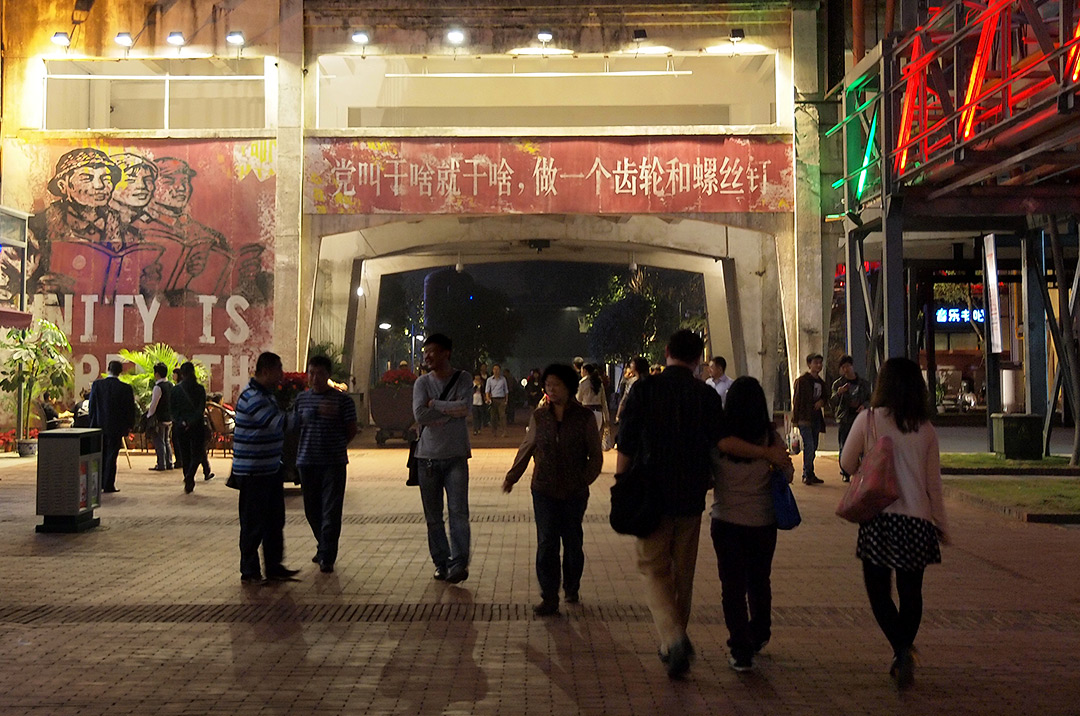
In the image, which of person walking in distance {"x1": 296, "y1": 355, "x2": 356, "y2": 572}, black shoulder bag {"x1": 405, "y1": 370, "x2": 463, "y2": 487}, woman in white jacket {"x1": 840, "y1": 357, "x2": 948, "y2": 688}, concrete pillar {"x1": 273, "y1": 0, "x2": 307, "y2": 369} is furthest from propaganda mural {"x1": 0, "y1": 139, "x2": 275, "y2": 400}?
woman in white jacket {"x1": 840, "y1": 357, "x2": 948, "y2": 688}

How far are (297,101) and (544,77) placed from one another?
15.1ft

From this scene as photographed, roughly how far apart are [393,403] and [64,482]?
43.6 feet

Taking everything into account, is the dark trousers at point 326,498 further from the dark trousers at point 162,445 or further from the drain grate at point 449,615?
the dark trousers at point 162,445

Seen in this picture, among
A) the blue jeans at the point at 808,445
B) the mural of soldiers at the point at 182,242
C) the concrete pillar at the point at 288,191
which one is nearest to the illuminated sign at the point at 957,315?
the concrete pillar at the point at 288,191

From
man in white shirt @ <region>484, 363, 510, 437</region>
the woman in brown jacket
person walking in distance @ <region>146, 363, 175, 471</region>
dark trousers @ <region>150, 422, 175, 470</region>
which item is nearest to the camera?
the woman in brown jacket

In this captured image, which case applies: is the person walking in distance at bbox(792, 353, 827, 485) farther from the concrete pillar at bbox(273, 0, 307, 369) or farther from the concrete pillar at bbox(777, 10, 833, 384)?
the concrete pillar at bbox(273, 0, 307, 369)

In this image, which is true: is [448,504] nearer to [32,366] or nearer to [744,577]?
[744,577]

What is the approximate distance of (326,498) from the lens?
9023 millimetres

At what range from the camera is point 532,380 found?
31281 millimetres

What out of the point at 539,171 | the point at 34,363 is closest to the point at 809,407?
the point at 539,171

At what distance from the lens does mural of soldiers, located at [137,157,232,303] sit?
22281mm

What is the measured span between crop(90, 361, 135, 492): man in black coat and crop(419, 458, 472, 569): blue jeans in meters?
7.87

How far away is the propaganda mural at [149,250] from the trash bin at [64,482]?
36.0 feet

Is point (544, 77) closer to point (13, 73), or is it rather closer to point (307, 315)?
point (307, 315)
